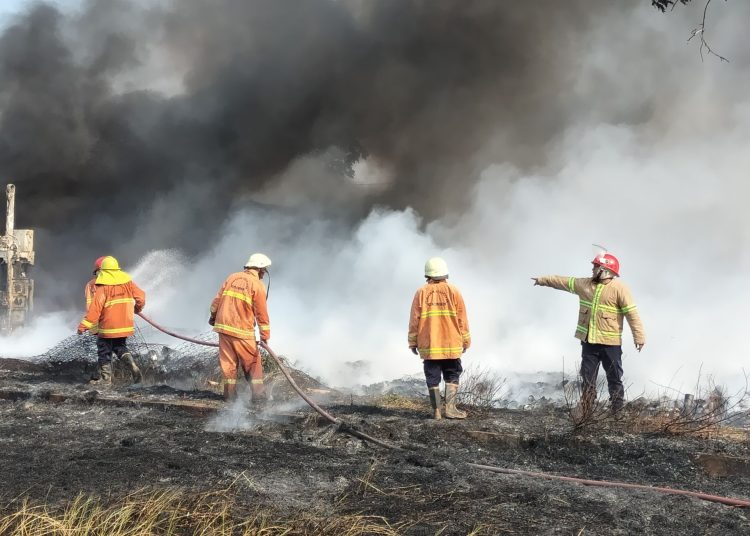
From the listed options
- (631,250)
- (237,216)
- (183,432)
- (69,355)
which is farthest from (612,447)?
(237,216)

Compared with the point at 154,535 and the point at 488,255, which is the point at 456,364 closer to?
the point at 154,535

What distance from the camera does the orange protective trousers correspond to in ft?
21.5

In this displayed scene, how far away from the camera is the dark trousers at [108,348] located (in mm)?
7914

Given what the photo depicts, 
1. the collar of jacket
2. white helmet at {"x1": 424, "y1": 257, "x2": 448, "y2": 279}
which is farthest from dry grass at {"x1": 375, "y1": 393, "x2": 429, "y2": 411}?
the collar of jacket

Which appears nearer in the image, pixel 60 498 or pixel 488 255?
pixel 60 498

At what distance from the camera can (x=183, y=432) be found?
206 inches

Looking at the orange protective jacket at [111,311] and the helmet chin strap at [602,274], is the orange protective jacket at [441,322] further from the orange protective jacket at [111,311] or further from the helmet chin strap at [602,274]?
the orange protective jacket at [111,311]

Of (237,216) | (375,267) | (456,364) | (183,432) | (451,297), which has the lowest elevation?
(183,432)

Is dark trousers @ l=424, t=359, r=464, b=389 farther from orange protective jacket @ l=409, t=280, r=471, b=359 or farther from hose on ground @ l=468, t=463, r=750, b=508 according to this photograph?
hose on ground @ l=468, t=463, r=750, b=508

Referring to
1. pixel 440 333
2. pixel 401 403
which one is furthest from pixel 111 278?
pixel 440 333

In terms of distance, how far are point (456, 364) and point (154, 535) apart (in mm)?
3586

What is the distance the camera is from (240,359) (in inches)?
259

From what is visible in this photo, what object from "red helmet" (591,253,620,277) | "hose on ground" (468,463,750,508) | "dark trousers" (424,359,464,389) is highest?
"red helmet" (591,253,620,277)

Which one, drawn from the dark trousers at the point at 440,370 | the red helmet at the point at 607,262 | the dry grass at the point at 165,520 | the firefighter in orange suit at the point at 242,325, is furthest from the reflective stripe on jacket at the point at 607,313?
the dry grass at the point at 165,520
